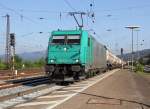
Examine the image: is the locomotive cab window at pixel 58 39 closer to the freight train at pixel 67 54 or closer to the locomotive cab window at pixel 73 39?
the freight train at pixel 67 54

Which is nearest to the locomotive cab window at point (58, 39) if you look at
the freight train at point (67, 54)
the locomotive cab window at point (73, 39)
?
the freight train at point (67, 54)

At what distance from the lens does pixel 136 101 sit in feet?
57.9

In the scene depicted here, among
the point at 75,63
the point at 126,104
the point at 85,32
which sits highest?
the point at 85,32

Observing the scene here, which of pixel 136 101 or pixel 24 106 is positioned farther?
pixel 136 101

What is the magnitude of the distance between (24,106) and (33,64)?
71.5m

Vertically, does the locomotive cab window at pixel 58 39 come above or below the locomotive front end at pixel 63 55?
above

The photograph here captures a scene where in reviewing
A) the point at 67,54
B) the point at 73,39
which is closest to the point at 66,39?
the point at 73,39

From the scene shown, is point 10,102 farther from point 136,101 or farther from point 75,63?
point 75,63

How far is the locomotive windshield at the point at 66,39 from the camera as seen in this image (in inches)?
1136

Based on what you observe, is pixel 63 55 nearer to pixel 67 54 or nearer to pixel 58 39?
pixel 67 54

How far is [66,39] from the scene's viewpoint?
94.8 feet

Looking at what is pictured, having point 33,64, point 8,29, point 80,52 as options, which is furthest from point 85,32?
point 33,64

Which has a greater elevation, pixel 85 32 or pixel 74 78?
pixel 85 32

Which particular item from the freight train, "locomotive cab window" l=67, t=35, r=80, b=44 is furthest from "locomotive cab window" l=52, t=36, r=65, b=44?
"locomotive cab window" l=67, t=35, r=80, b=44
